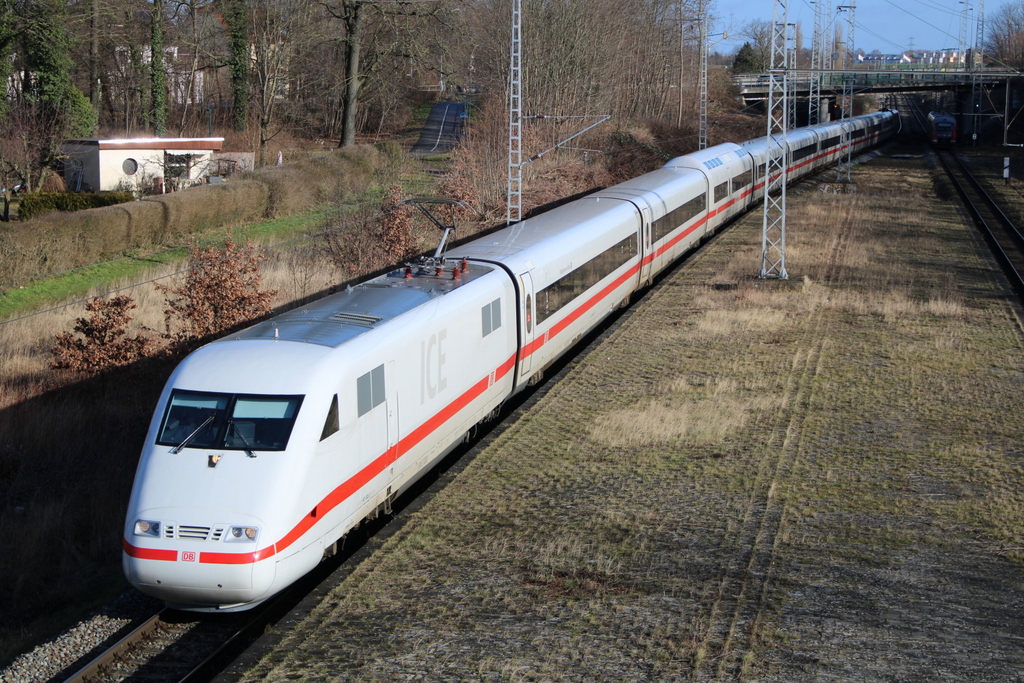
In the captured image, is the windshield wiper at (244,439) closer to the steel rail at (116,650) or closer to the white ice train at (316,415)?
the white ice train at (316,415)

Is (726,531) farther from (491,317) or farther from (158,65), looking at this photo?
(158,65)

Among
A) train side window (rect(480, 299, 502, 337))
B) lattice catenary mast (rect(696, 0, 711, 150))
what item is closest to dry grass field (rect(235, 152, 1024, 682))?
train side window (rect(480, 299, 502, 337))

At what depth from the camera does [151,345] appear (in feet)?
55.5

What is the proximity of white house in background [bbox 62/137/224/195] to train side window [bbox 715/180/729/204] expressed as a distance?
19827 mm

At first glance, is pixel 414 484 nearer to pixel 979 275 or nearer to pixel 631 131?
pixel 979 275

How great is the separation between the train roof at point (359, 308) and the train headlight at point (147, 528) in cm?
216

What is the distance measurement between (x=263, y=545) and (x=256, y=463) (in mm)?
756

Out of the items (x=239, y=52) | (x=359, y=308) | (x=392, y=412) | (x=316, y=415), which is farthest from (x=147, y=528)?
(x=239, y=52)

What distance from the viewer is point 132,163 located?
34625 mm

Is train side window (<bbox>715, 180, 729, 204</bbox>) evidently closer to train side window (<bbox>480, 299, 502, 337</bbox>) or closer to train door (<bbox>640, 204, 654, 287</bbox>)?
train door (<bbox>640, 204, 654, 287</bbox>)

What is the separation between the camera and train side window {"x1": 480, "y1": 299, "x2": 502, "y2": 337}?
1261cm

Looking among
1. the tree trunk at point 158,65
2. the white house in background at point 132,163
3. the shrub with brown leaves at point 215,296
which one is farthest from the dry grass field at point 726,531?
the tree trunk at point 158,65

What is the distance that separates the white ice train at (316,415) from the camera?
8.17 m

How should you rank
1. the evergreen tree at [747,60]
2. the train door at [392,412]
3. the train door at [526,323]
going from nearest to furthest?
1. the train door at [392,412]
2. the train door at [526,323]
3. the evergreen tree at [747,60]
